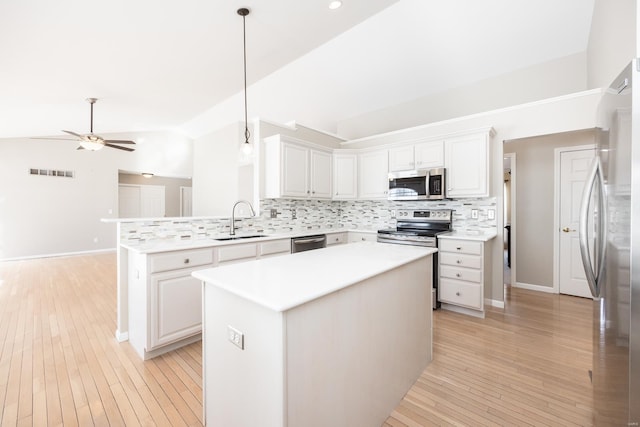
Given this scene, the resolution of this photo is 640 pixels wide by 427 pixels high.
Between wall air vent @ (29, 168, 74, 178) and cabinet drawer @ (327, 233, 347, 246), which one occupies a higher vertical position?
wall air vent @ (29, 168, 74, 178)

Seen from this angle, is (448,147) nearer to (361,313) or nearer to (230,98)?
(361,313)

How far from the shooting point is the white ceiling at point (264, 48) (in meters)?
2.35

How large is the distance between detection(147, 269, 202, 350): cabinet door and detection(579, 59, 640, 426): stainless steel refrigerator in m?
2.72

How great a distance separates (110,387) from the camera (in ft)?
6.31

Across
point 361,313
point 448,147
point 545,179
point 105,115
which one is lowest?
point 361,313

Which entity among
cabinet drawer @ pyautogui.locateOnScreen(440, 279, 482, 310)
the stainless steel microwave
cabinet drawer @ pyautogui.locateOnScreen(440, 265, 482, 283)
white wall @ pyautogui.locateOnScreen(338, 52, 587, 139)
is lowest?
cabinet drawer @ pyautogui.locateOnScreen(440, 279, 482, 310)

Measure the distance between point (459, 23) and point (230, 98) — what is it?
3670mm

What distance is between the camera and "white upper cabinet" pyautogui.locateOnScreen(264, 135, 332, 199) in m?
3.69

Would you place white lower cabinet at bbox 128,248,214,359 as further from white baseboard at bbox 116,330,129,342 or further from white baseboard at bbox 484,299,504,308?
white baseboard at bbox 484,299,504,308

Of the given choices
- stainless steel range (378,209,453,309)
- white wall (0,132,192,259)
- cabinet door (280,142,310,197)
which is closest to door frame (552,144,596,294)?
stainless steel range (378,209,453,309)

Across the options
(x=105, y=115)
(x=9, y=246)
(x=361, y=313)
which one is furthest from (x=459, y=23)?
(x=9, y=246)

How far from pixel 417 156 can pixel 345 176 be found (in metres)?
1.17

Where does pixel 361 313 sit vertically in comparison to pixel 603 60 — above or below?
below

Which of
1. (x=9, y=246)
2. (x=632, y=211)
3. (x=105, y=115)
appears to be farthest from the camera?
(x=9, y=246)
